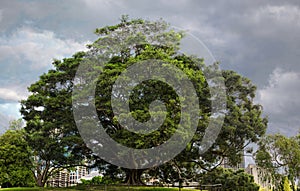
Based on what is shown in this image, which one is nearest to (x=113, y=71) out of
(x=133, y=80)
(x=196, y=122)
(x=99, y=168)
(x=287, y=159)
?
(x=133, y=80)

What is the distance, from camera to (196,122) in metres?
18.6

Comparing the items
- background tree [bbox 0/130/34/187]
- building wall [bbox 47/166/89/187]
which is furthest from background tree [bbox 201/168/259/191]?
background tree [bbox 0/130/34/187]

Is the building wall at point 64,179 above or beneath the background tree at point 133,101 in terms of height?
beneath

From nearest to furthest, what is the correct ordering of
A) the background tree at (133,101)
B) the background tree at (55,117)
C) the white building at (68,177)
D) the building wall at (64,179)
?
the background tree at (133,101)
the background tree at (55,117)
the white building at (68,177)
the building wall at (64,179)

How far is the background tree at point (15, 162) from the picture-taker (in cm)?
2523

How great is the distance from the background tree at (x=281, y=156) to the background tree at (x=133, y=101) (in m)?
6.60

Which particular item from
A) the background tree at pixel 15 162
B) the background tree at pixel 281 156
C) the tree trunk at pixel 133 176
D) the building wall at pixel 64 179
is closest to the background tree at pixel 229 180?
the background tree at pixel 281 156

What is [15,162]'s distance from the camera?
25.7m

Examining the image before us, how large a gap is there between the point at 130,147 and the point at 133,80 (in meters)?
3.35

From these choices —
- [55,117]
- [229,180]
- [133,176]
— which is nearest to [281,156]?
[229,180]

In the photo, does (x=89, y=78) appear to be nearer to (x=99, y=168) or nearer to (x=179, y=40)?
(x=179, y=40)

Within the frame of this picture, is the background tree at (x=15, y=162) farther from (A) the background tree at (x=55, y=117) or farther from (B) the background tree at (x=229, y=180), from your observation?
(B) the background tree at (x=229, y=180)

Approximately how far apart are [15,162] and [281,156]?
21.0 m

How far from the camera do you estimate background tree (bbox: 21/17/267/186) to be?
18109 mm
